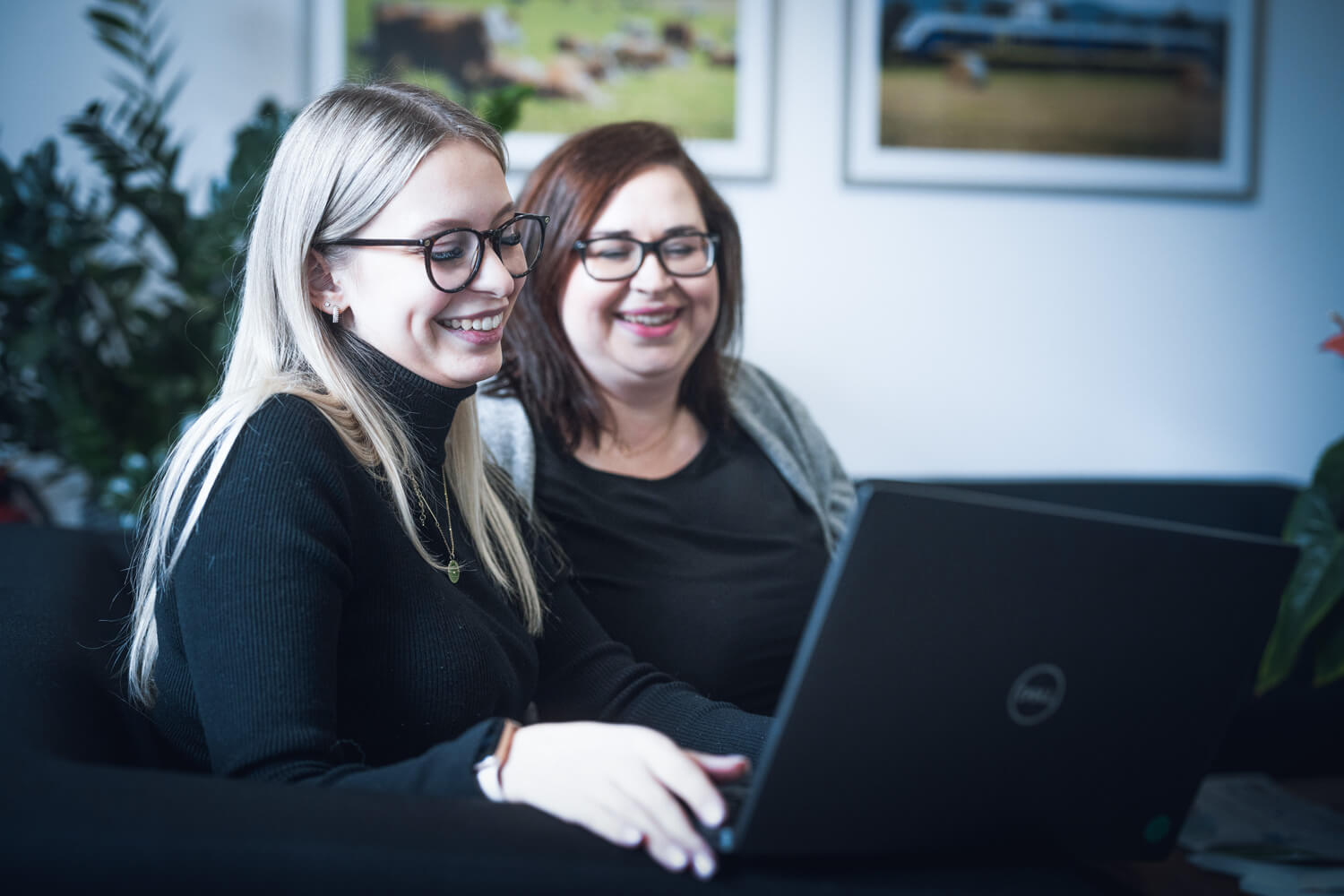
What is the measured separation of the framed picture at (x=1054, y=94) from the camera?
8.59 ft

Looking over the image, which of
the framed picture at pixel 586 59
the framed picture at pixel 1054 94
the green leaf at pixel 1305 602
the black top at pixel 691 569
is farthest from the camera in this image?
the framed picture at pixel 1054 94

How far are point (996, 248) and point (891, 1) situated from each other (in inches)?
26.1

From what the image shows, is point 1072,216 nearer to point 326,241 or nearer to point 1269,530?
point 1269,530

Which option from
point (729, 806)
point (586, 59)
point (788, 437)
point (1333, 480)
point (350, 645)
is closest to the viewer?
point (729, 806)

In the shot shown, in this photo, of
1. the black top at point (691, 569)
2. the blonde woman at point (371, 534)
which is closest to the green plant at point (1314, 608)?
the black top at point (691, 569)

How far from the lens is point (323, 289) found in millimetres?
1018

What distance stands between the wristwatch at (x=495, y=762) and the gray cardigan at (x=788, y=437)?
0.76 metres

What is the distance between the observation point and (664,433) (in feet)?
5.53

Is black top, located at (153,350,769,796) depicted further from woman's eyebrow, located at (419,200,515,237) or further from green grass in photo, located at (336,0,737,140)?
green grass in photo, located at (336,0,737,140)

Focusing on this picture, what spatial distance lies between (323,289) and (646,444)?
717 millimetres

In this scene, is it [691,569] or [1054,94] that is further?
[1054,94]

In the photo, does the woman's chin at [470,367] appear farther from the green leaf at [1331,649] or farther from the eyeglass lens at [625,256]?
the green leaf at [1331,649]

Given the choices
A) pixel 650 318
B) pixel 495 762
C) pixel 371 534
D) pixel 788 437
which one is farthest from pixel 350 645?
pixel 788 437

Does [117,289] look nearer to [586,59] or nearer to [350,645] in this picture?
[586,59]
